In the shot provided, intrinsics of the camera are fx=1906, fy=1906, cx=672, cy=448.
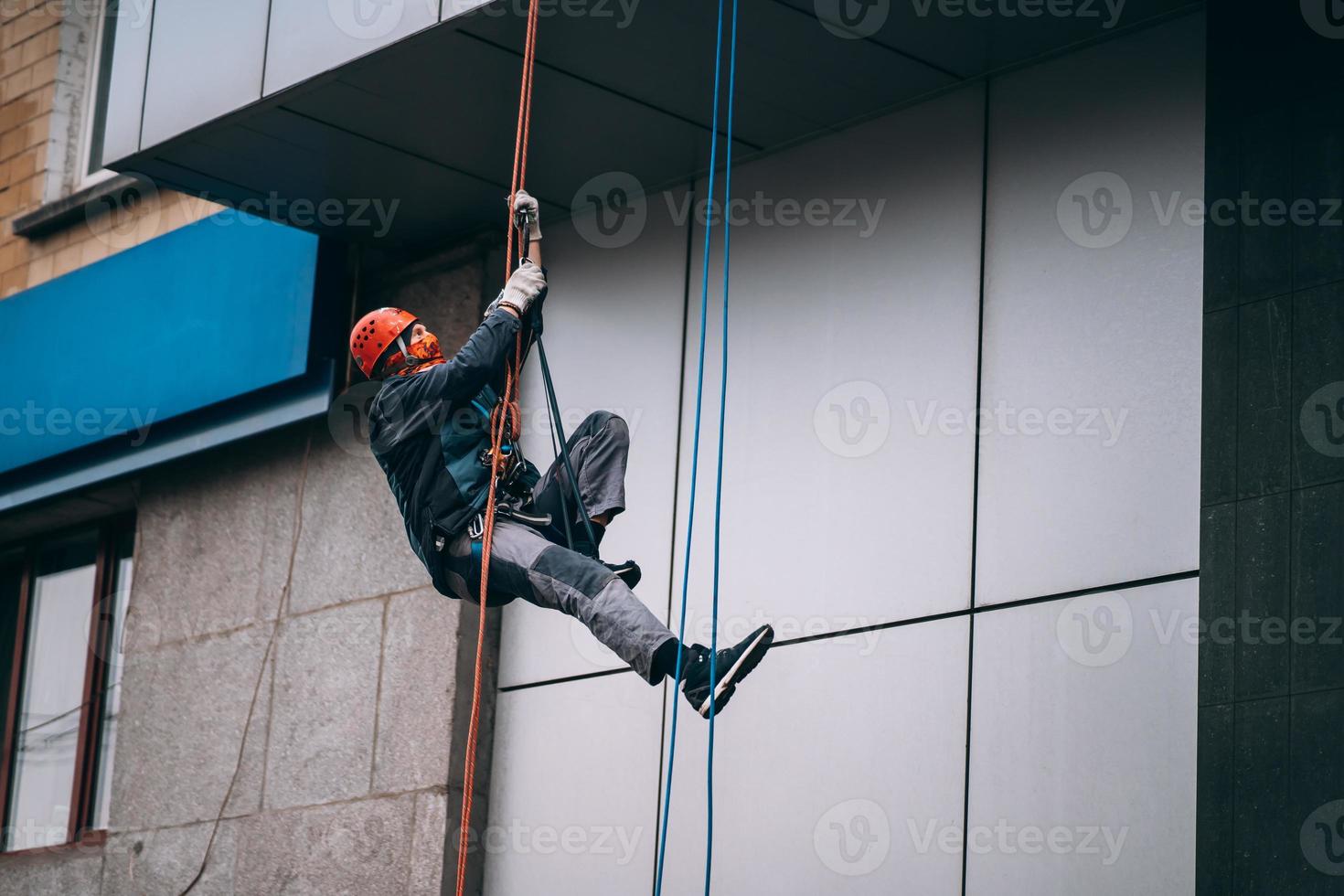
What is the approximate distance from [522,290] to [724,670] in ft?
5.23

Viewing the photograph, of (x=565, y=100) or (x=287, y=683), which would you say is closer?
(x=565, y=100)

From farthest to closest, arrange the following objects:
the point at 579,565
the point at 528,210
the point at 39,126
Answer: the point at 39,126, the point at 528,210, the point at 579,565

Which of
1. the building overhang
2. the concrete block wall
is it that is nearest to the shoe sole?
the building overhang

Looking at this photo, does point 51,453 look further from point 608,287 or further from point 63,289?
point 608,287

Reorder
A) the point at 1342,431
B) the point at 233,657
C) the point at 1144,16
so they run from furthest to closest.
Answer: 1. the point at 233,657
2. the point at 1144,16
3. the point at 1342,431

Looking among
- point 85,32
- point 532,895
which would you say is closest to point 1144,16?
point 532,895

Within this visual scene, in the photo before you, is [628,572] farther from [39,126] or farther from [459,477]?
[39,126]

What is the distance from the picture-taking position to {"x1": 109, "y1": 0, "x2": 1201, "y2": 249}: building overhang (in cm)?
841

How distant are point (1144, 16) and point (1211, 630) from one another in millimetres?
2733

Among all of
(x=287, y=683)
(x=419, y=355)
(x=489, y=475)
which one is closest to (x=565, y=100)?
(x=419, y=355)

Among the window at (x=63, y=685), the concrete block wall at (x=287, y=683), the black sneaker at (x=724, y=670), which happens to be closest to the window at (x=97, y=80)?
the window at (x=63, y=685)

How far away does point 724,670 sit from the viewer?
6.41m

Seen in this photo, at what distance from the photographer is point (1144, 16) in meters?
8.24

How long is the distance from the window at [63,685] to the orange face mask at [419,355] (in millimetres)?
5575
